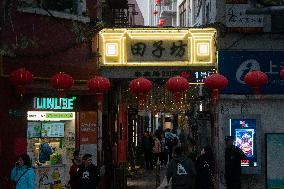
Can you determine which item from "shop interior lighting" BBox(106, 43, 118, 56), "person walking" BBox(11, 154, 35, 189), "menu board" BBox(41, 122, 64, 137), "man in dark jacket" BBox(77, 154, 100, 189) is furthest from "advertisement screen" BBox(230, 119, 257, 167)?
"person walking" BBox(11, 154, 35, 189)

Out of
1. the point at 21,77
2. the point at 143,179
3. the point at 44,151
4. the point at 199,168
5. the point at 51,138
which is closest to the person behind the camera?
the point at 21,77

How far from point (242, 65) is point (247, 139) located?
6.88ft

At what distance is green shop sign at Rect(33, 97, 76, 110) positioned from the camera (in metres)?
15.4

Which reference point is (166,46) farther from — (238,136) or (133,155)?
(133,155)

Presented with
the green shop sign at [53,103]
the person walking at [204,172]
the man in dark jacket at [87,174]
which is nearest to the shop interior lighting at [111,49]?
the green shop sign at [53,103]

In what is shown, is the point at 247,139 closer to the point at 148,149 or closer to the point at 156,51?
the point at 156,51

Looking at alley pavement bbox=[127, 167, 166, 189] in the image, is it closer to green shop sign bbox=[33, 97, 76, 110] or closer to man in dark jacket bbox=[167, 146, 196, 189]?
green shop sign bbox=[33, 97, 76, 110]

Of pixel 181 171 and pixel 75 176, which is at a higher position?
pixel 181 171

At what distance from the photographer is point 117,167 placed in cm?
1891

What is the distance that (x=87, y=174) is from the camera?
12523mm

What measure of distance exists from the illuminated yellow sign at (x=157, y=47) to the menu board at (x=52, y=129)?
2083 mm

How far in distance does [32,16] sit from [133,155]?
13.8 meters

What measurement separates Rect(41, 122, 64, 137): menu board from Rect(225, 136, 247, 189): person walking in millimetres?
4443

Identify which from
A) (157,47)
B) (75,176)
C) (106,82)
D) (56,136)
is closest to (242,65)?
(157,47)
